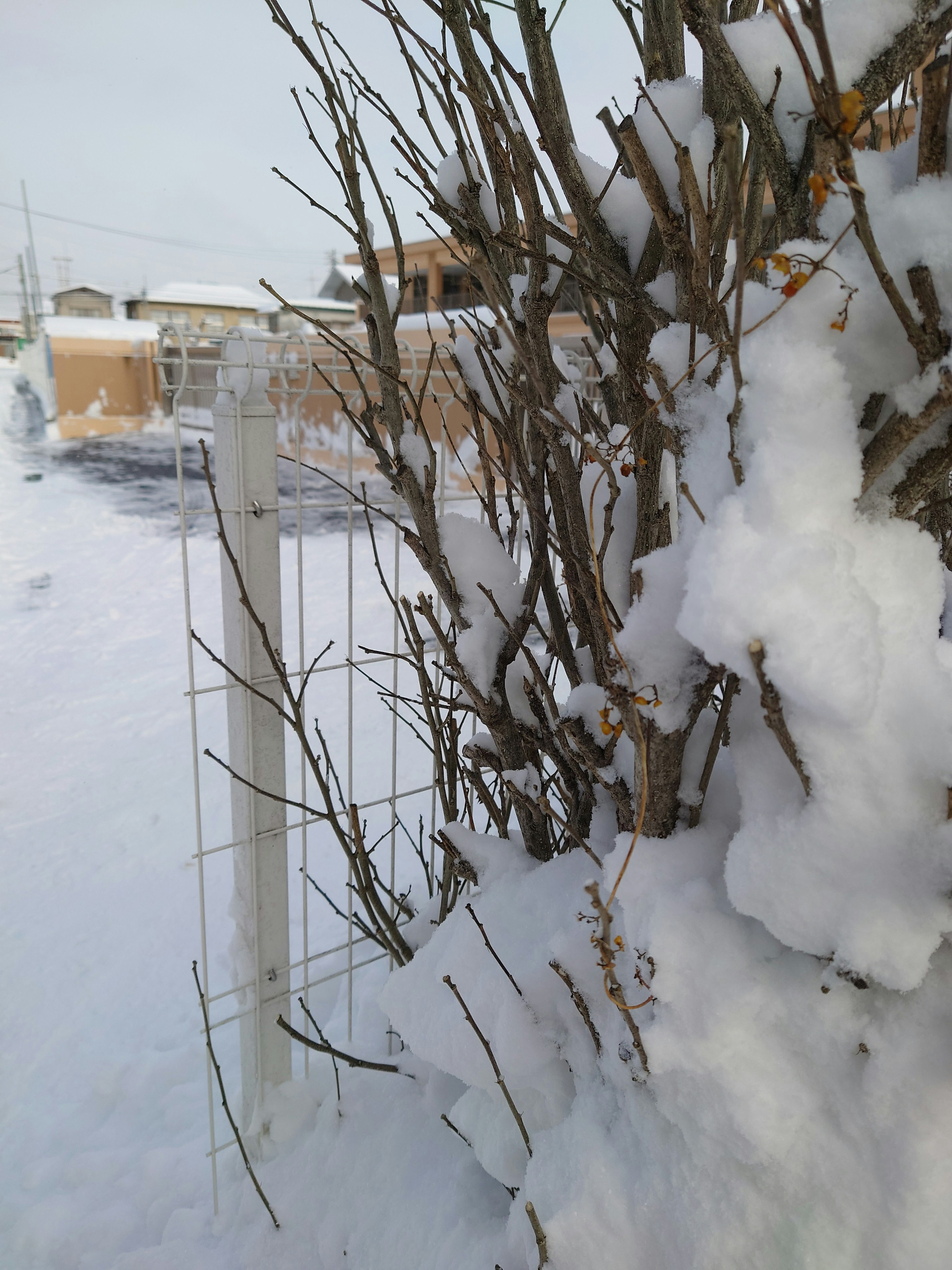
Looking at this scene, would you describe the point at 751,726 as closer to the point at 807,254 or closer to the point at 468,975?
the point at 807,254

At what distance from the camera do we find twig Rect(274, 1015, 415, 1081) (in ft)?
4.42

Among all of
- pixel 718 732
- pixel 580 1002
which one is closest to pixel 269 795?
pixel 580 1002

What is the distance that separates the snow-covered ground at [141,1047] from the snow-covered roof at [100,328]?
53.6ft

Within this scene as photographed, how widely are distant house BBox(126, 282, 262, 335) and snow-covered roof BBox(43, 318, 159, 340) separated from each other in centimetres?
245

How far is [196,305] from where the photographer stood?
2611 cm

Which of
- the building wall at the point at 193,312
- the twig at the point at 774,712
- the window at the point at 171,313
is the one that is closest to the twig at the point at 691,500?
the twig at the point at 774,712

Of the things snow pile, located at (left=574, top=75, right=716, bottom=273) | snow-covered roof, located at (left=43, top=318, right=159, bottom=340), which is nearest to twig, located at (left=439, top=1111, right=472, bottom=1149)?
snow pile, located at (left=574, top=75, right=716, bottom=273)

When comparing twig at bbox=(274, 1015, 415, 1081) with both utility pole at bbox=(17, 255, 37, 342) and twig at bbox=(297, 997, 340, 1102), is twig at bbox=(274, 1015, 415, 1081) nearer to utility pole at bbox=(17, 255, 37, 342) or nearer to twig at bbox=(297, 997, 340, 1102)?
twig at bbox=(297, 997, 340, 1102)

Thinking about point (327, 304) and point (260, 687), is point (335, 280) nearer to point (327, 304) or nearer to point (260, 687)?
point (327, 304)

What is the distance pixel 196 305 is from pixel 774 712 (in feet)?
96.0

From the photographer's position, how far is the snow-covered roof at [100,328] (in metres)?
19.2

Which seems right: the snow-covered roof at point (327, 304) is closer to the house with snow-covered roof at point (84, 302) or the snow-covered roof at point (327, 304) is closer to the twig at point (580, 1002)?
the house with snow-covered roof at point (84, 302)

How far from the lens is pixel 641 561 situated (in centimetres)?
73

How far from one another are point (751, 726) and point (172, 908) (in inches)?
89.7
